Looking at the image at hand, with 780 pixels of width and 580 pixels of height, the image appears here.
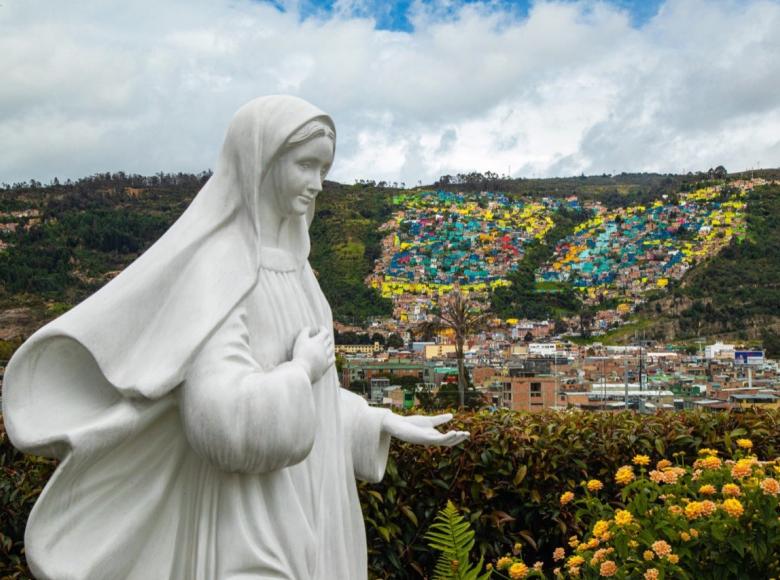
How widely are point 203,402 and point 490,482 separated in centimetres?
314

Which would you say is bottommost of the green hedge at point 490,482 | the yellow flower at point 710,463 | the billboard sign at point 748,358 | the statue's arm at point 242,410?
the billboard sign at point 748,358

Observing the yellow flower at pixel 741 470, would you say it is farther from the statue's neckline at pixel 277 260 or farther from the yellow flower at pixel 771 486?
the statue's neckline at pixel 277 260

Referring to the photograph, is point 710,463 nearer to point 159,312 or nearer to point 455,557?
point 455,557

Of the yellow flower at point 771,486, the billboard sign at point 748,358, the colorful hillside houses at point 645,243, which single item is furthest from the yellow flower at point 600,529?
the colorful hillside houses at point 645,243

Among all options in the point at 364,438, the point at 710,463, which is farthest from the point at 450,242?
the point at 364,438

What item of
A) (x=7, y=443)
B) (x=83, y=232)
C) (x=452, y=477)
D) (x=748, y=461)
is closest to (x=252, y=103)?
(x=748, y=461)

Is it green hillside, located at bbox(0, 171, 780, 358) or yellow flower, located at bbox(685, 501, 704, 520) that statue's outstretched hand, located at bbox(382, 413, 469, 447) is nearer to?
yellow flower, located at bbox(685, 501, 704, 520)

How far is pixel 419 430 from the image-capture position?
2852 millimetres

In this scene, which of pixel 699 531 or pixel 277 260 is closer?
pixel 277 260

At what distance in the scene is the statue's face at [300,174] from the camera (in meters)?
2.60

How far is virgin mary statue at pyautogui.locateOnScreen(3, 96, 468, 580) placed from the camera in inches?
91.5

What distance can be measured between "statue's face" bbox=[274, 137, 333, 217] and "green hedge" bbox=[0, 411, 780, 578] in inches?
101

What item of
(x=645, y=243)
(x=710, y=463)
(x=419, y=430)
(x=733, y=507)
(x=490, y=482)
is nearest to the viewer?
(x=419, y=430)

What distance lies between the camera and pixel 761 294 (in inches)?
3123
